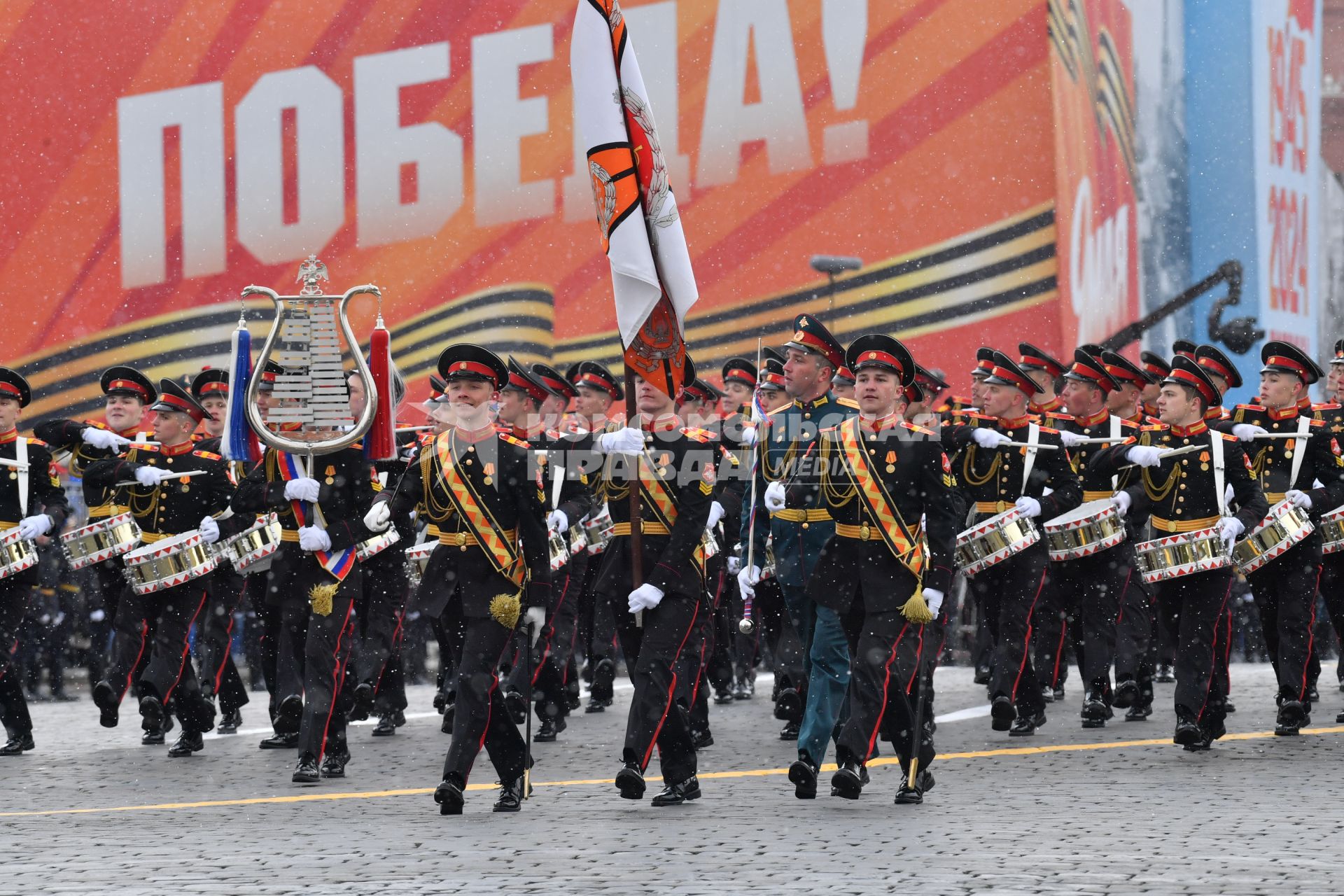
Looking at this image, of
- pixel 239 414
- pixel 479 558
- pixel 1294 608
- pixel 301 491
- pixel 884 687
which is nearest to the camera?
pixel 884 687

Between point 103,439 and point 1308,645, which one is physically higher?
point 103,439

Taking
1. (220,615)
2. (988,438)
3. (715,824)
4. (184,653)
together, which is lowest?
(715,824)

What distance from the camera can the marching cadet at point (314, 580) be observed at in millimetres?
10508

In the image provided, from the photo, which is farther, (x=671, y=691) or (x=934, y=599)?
(x=671, y=691)

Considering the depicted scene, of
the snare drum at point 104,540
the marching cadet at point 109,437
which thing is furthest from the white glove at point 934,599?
the marching cadet at point 109,437

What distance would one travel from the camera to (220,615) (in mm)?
12828

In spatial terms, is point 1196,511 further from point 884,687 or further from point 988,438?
point 884,687

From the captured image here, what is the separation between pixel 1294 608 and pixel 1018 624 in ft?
5.15

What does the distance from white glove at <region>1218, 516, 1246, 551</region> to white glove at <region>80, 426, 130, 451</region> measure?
6.39m

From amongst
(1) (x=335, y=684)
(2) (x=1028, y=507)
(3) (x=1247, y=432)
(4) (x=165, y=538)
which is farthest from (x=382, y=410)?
(3) (x=1247, y=432)

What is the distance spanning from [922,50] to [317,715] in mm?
11956

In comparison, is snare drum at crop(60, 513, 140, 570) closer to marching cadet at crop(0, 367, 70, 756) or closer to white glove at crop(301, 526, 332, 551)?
marching cadet at crop(0, 367, 70, 756)

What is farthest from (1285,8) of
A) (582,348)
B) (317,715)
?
(317,715)

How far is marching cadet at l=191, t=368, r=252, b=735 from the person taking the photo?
12812mm
